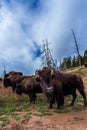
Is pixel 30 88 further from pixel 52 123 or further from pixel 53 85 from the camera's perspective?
pixel 52 123

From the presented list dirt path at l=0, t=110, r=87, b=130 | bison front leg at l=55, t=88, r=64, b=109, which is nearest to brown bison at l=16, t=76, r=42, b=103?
bison front leg at l=55, t=88, r=64, b=109

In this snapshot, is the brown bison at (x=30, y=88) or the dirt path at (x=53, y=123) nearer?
the dirt path at (x=53, y=123)

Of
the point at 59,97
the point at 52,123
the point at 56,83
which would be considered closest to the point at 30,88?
the point at 56,83

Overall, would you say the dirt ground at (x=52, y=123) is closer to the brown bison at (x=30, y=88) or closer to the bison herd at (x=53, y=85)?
the bison herd at (x=53, y=85)

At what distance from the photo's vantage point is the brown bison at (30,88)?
67.7 ft

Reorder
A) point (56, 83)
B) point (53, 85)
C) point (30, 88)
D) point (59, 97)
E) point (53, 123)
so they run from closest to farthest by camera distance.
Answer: point (53, 123)
point (53, 85)
point (59, 97)
point (56, 83)
point (30, 88)

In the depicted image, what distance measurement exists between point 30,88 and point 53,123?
710 centimetres

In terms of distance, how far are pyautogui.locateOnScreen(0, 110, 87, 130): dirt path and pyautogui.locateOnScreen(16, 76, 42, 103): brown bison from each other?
572 centimetres

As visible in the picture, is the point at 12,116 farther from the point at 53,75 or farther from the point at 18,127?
the point at 53,75

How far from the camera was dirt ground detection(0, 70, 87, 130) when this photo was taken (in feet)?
43.9

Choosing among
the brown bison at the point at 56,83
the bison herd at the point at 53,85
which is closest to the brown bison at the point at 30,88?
the bison herd at the point at 53,85

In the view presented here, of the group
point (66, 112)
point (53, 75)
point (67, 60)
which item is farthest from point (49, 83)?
point (67, 60)

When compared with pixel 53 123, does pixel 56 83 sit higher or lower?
higher

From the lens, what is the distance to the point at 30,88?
20.7 metres
